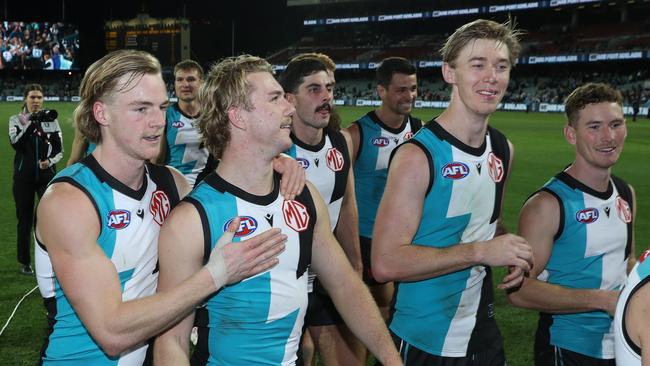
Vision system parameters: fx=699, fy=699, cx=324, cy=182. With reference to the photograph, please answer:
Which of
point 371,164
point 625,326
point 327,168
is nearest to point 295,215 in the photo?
point 625,326

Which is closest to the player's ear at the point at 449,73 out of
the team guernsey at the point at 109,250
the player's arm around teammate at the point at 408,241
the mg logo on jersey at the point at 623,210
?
the player's arm around teammate at the point at 408,241

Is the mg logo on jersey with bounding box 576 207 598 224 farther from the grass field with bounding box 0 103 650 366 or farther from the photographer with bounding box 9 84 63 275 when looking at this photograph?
the photographer with bounding box 9 84 63 275

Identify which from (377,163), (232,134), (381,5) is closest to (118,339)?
(232,134)

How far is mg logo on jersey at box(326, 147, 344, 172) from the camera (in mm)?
4914

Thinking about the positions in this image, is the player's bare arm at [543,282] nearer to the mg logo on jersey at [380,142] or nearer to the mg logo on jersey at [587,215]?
the mg logo on jersey at [587,215]

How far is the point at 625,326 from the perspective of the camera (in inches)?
74.2

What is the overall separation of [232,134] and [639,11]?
63.6 meters

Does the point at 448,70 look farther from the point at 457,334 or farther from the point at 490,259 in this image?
the point at 457,334

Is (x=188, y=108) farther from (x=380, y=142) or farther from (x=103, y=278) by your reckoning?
(x=103, y=278)

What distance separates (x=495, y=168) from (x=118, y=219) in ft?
5.94

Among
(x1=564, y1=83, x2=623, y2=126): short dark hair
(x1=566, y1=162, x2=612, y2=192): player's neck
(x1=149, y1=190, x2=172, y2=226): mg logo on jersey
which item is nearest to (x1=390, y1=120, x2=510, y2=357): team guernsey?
(x1=566, y1=162, x2=612, y2=192): player's neck

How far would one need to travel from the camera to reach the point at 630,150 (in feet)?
68.3

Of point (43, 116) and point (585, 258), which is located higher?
point (43, 116)

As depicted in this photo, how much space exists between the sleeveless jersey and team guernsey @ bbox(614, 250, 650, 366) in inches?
119
